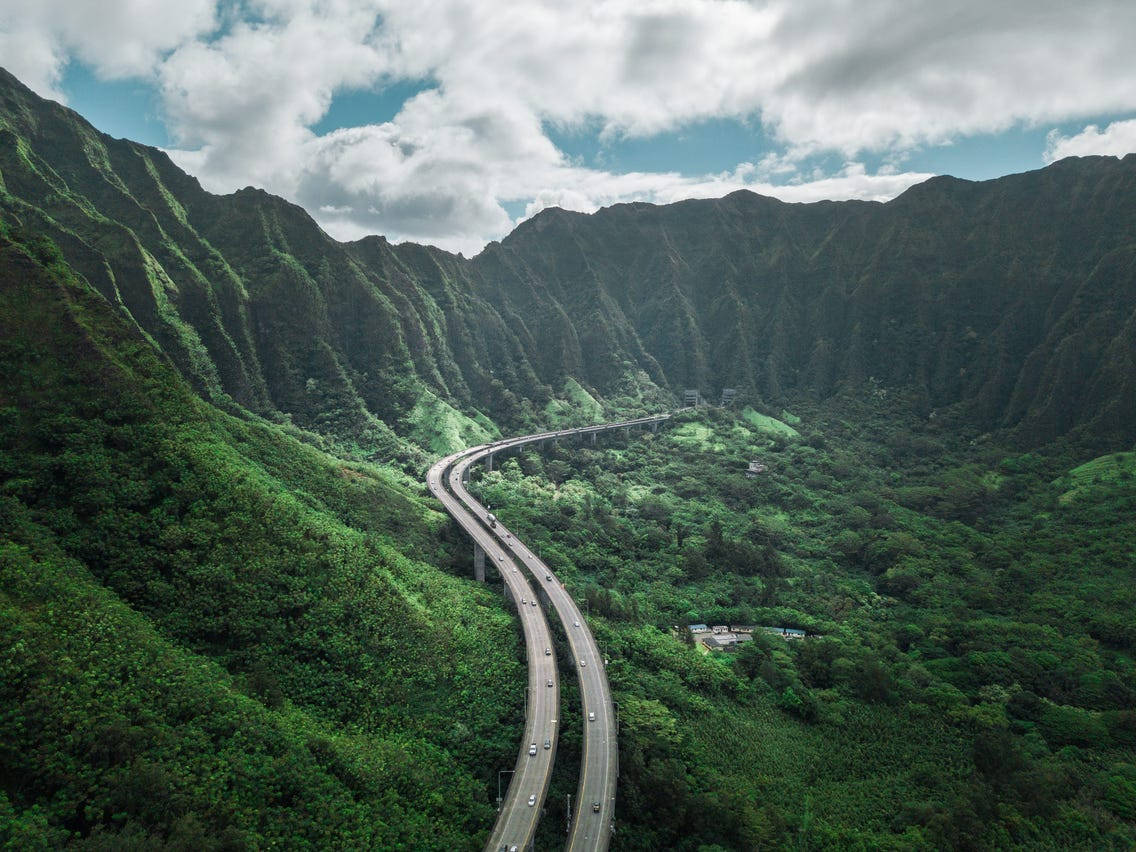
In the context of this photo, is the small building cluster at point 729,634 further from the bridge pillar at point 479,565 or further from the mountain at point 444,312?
the mountain at point 444,312

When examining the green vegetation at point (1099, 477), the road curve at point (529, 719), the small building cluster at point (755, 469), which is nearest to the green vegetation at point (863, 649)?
the green vegetation at point (1099, 477)

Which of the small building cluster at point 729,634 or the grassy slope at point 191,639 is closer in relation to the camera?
the grassy slope at point 191,639

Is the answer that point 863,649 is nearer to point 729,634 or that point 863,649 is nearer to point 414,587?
point 729,634

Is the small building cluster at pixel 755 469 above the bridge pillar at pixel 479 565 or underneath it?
above

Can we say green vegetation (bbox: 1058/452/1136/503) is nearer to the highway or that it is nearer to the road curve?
the highway

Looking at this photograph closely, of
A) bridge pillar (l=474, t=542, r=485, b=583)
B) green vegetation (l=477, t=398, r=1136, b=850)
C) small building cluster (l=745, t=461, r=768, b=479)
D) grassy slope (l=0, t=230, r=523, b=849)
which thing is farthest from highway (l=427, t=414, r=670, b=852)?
small building cluster (l=745, t=461, r=768, b=479)

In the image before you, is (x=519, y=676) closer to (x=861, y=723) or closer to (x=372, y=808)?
(x=372, y=808)

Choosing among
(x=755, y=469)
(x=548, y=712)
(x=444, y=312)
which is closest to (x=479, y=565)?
(x=548, y=712)
